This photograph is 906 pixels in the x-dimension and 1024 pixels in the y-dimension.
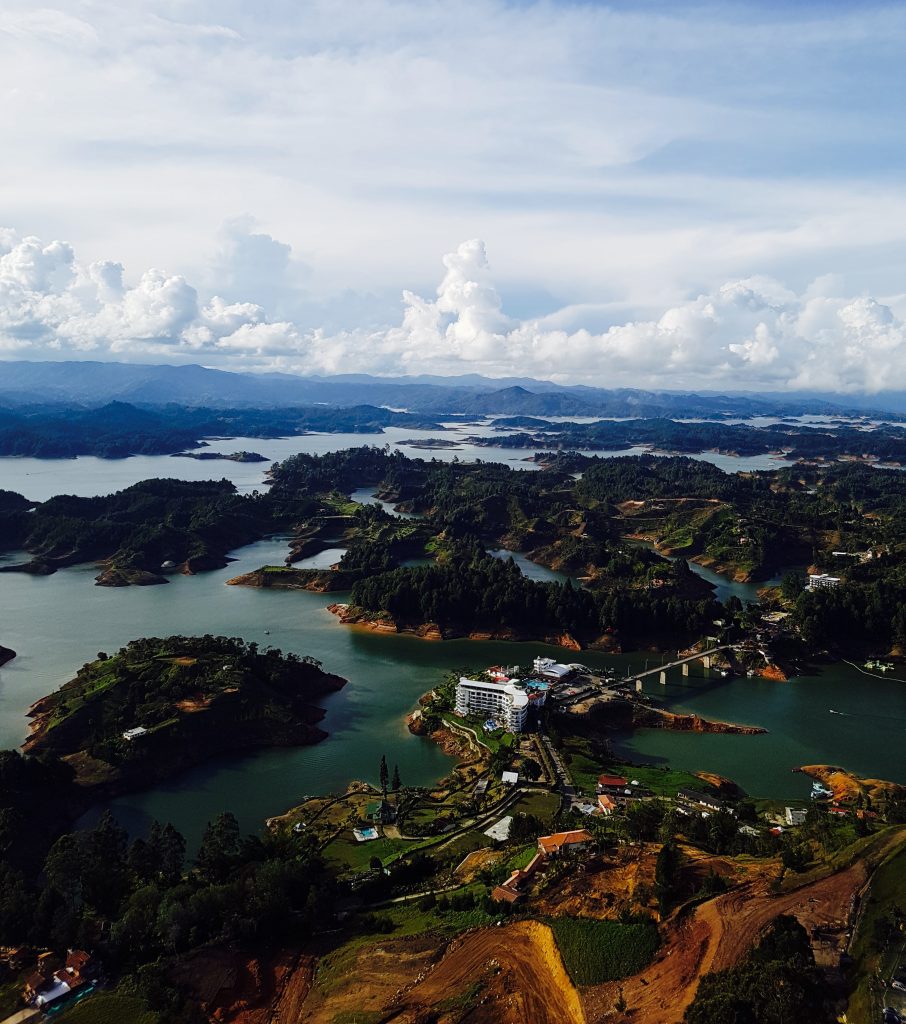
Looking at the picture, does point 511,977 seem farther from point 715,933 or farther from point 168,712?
point 168,712

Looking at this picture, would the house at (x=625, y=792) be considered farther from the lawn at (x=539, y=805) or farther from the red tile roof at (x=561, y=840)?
the red tile roof at (x=561, y=840)

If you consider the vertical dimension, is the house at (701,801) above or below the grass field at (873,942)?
below

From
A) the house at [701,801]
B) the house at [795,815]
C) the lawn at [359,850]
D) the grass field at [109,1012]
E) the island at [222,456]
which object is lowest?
the lawn at [359,850]

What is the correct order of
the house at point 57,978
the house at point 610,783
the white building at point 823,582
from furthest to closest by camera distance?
the white building at point 823,582 < the house at point 610,783 < the house at point 57,978

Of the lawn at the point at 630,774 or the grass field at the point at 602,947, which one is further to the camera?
the lawn at the point at 630,774

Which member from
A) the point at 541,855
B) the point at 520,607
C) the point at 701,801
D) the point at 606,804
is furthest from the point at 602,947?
the point at 520,607

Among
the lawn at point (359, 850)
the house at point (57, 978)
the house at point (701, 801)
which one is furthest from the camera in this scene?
the house at point (701, 801)

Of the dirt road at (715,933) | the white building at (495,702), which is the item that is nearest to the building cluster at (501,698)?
the white building at (495,702)
